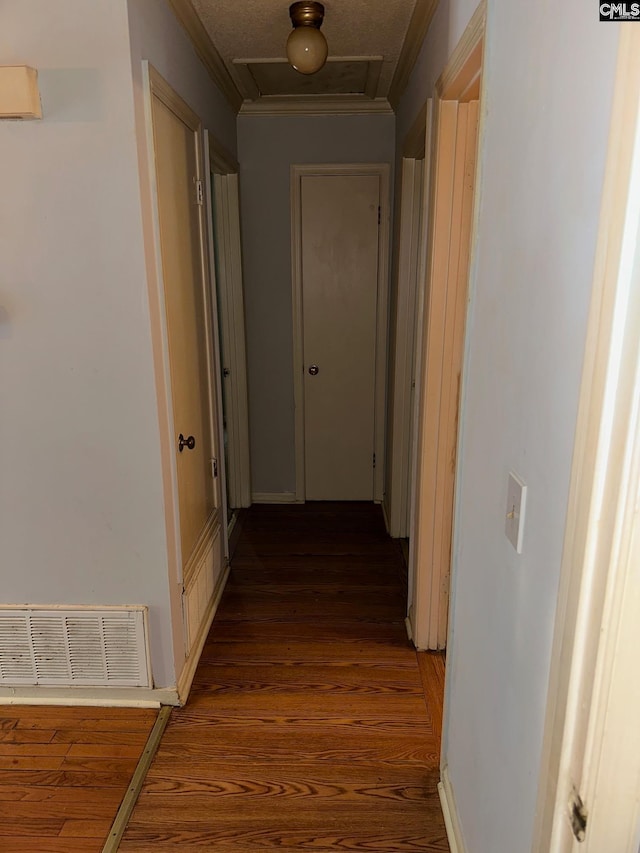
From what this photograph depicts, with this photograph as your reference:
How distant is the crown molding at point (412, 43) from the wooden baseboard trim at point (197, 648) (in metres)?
2.48

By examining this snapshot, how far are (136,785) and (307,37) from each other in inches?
99.4

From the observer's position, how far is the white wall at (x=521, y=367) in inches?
32.6

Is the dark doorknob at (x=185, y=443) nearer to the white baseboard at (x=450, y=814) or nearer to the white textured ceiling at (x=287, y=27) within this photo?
the white baseboard at (x=450, y=814)

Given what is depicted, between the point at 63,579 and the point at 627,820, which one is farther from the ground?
the point at 627,820

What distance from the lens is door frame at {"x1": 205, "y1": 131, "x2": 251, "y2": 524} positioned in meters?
3.39

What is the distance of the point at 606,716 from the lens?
728mm

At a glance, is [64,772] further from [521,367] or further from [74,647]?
[521,367]

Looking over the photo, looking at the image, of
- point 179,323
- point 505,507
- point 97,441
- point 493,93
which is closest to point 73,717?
point 97,441

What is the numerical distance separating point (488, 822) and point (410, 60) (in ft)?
8.99

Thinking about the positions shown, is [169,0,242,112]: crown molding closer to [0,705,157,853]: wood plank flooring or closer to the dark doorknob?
the dark doorknob

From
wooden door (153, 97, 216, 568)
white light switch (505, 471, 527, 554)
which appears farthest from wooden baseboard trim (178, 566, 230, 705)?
white light switch (505, 471, 527, 554)

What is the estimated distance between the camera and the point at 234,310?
11.6ft

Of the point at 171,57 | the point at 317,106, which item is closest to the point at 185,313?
the point at 171,57

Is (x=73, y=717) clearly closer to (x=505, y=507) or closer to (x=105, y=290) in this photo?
(x=105, y=290)
